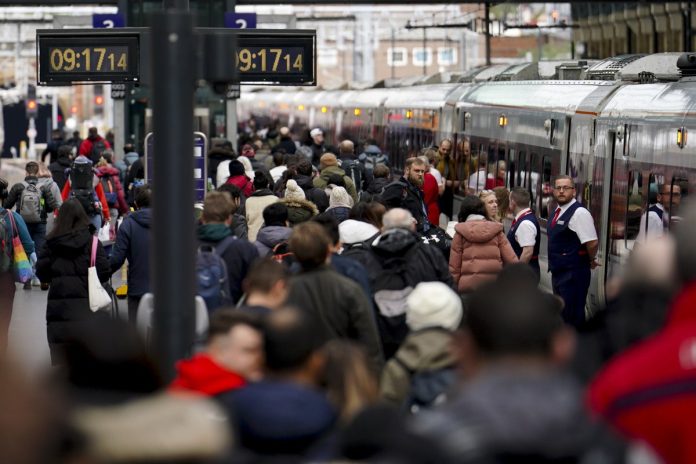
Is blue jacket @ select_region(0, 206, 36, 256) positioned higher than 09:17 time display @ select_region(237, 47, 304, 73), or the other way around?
09:17 time display @ select_region(237, 47, 304, 73)

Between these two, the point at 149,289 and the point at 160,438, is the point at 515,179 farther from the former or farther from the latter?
the point at 160,438

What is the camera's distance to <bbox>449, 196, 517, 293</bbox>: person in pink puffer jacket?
13.7 m

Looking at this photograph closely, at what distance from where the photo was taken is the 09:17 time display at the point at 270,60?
631 inches

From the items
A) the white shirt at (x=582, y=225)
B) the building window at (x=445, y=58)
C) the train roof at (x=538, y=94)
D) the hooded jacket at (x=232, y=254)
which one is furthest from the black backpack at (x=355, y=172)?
the building window at (x=445, y=58)

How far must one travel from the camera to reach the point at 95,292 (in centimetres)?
1273

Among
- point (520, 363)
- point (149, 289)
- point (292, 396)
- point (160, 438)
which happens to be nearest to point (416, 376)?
point (292, 396)

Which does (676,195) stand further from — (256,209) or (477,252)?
(256,209)

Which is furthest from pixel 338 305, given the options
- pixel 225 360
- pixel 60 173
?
pixel 60 173

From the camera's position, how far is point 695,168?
14172 mm

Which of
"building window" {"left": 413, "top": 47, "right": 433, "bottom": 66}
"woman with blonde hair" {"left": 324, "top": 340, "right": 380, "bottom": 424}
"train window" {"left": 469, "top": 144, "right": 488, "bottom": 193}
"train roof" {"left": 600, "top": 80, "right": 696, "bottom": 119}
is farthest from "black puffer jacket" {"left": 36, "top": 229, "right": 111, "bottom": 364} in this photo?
"building window" {"left": 413, "top": 47, "right": 433, "bottom": 66}

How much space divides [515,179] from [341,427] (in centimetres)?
1808

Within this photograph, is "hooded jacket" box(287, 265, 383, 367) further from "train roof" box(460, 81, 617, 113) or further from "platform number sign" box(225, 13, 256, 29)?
"platform number sign" box(225, 13, 256, 29)

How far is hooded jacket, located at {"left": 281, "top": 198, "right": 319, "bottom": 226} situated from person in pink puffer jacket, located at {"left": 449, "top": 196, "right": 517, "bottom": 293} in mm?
1253

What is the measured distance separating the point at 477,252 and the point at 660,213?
94.9 inches
